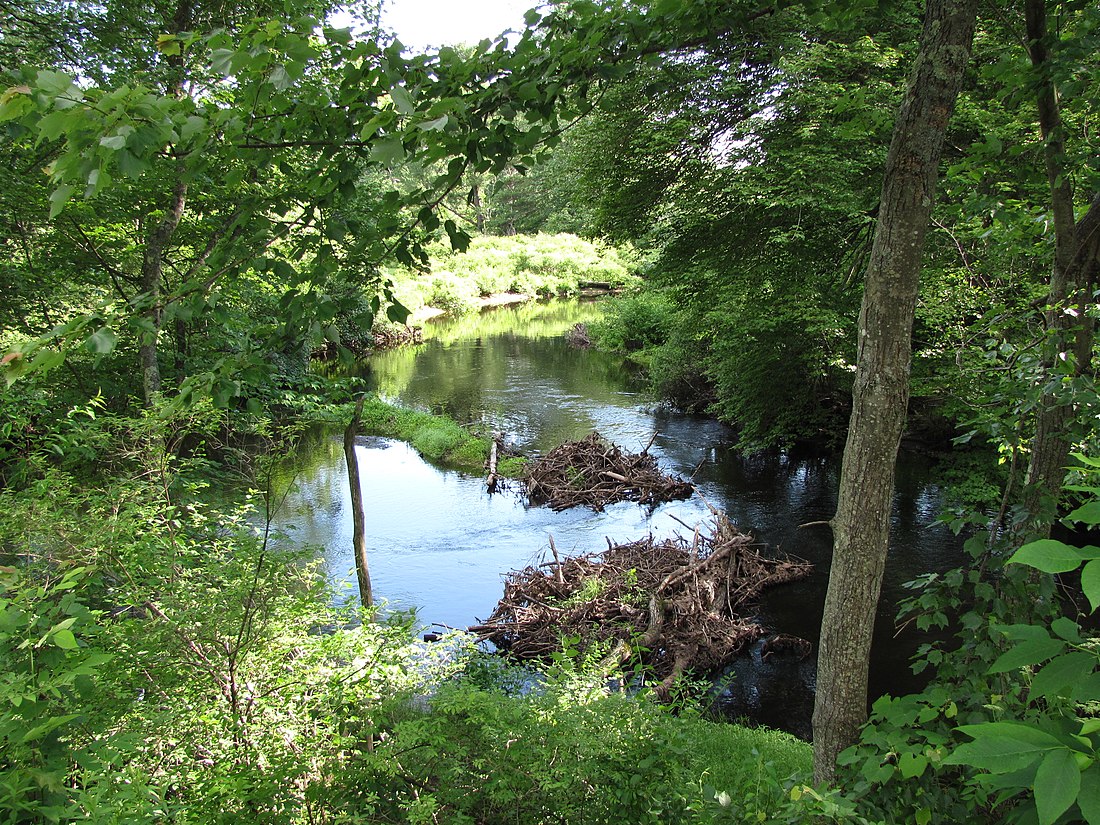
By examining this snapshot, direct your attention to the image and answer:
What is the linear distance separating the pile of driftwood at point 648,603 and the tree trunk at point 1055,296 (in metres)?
4.56

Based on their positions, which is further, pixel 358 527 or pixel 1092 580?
pixel 358 527

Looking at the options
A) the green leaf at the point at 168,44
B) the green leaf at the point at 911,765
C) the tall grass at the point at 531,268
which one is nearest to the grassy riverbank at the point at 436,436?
the green leaf at the point at 911,765

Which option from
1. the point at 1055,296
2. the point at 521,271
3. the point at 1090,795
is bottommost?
the point at 1090,795

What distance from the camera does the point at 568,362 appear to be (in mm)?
25406

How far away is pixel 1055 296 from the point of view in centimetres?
311

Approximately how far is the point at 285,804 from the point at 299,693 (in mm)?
1017

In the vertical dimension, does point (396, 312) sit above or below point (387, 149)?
below

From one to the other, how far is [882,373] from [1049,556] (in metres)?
1.69

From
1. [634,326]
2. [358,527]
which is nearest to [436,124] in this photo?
[358,527]

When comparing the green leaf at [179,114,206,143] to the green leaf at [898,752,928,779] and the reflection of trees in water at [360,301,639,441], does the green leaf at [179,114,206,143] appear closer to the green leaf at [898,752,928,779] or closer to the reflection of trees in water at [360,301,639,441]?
the green leaf at [898,752,928,779]

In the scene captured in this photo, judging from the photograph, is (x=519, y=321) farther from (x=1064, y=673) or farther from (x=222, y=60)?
(x=1064, y=673)

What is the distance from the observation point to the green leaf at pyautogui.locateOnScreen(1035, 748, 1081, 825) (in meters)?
0.98

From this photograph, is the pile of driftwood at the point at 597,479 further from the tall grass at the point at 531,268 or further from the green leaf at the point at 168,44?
the tall grass at the point at 531,268

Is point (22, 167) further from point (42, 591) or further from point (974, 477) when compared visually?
point (974, 477)
